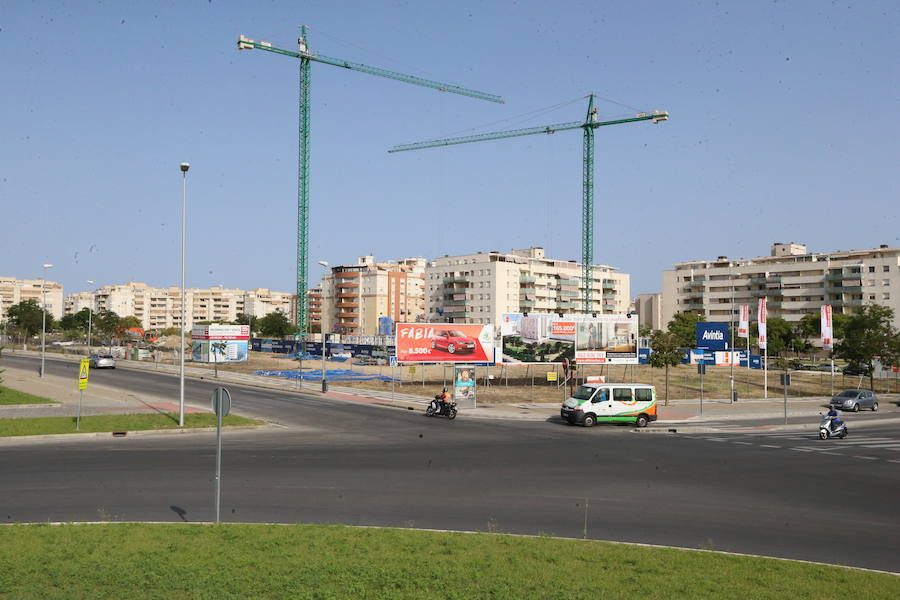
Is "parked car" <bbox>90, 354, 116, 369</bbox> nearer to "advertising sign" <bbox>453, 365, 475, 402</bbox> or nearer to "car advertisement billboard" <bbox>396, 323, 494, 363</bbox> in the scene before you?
"car advertisement billboard" <bbox>396, 323, 494, 363</bbox>

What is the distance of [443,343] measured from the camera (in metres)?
46.6

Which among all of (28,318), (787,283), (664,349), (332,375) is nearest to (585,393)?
(664,349)

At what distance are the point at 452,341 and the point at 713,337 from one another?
38.8m

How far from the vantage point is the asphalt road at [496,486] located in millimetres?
12398

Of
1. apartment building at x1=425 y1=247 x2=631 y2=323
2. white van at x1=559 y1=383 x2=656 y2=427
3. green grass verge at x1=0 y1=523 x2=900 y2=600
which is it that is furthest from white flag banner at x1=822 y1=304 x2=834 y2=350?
apartment building at x1=425 y1=247 x2=631 y2=323

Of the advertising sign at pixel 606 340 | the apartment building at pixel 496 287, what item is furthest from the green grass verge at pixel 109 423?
the apartment building at pixel 496 287

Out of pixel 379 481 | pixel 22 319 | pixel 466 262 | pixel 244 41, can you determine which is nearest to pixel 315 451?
pixel 379 481

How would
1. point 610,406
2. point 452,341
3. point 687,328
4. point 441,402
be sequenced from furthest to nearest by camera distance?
1. point 687,328
2. point 452,341
3. point 441,402
4. point 610,406

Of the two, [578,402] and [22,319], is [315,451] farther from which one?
[22,319]

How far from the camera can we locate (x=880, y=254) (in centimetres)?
13725

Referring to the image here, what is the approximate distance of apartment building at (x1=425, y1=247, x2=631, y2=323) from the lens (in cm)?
14525

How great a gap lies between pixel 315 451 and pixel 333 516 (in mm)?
9127

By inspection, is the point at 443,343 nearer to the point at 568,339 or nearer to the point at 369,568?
the point at 568,339

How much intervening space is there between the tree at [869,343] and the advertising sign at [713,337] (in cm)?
1437
